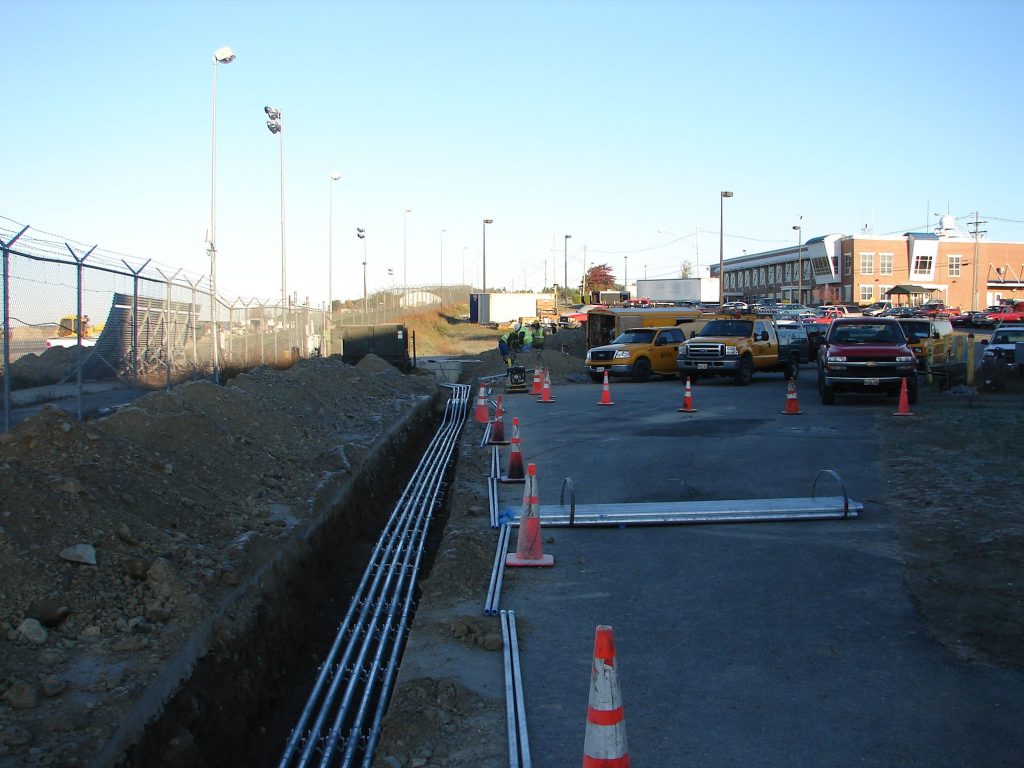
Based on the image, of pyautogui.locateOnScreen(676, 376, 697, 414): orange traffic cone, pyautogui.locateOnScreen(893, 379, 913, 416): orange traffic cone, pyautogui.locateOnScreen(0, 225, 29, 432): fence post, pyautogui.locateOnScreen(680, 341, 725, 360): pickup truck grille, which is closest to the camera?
pyautogui.locateOnScreen(0, 225, 29, 432): fence post

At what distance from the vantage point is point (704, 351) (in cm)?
2812

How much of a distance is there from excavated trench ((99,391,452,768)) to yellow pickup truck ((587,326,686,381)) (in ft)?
63.7

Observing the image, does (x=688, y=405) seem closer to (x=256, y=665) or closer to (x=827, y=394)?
(x=827, y=394)

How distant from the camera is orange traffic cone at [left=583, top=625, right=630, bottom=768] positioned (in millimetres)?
4098

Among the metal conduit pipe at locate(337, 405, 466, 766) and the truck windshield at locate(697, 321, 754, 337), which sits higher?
the truck windshield at locate(697, 321, 754, 337)

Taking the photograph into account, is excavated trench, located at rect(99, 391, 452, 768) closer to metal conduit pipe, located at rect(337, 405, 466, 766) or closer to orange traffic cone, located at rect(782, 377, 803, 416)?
metal conduit pipe, located at rect(337, 405, 466, 766)

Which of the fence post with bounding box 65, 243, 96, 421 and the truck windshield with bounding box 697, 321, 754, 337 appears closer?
the fence post with bounding box 65, 243, 96, 421

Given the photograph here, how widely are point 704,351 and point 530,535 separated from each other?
20.4 meters

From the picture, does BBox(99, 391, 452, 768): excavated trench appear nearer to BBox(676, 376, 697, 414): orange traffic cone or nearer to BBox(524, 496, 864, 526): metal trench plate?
BBox(524, 496, 864, 526): metal trench plate

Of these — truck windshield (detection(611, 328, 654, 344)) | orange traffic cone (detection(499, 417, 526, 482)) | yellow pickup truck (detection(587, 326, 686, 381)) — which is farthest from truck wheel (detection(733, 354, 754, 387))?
orange traffic cone (detection(499, 417, 526, 482))

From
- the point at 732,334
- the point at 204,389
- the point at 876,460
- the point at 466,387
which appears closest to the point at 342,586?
the point at 204,389

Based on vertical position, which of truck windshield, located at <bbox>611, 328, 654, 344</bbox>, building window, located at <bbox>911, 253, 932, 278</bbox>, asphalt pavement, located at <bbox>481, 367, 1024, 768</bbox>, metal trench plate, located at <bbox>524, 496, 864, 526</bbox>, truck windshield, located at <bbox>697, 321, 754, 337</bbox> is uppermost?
building window, located at <bbox>911, 253, 932, 278</bbox>

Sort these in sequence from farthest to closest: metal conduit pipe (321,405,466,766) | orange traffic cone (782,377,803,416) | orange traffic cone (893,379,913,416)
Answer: orange traffic cone (782,377,803,416), orange traffic cone (893,379,913,416), metal conduit pipe (321,405,466,766)

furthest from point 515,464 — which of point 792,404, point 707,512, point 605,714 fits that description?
point 792,404
